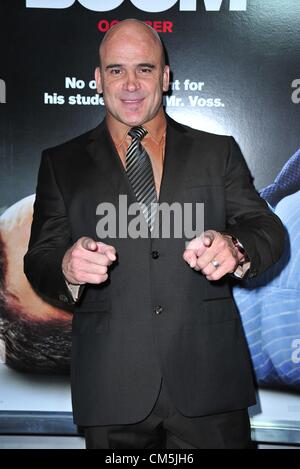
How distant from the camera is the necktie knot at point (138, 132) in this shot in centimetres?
203

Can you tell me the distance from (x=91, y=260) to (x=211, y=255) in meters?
0.31

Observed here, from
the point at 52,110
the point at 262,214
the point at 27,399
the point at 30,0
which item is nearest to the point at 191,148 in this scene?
the point at 262,214

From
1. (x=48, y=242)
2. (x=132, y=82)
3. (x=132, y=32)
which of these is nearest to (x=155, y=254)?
(x=48, y=242)

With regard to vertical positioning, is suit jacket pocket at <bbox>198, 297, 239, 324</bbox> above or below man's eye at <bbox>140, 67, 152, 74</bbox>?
below

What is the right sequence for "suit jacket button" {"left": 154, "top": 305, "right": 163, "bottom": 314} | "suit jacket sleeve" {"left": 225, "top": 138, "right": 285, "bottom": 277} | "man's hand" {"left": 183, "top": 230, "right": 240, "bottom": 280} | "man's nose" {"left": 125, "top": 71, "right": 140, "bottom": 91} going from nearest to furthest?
"man's hand" {"left": 183, "top": 230, "right": 240, "bottom": 280}, "suit jacket sleeve" {"left": 225, "top": 138, "right": 285, "bottom": 277}, "suit jacket button" {"left": 154, "top": 305, "right": 163, "bottom": 314}, "man's nose" {"left": 125, "top": 71, "right": 140, "bottom": 91}

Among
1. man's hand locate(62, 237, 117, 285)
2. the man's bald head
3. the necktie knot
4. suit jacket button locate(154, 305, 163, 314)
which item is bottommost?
suit jacket button locate(154, 305, 163, 314)

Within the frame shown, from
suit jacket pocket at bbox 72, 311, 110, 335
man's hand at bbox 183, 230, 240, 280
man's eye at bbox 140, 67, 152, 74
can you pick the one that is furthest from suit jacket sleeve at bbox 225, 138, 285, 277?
suit jacket pocket at bbox 72, 311, 110, 335

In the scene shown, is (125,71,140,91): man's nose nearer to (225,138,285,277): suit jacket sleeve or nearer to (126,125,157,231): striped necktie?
(126,125,157,231): striped necktie

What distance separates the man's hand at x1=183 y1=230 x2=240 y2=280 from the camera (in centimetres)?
148

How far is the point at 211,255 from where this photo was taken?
1.49 metres

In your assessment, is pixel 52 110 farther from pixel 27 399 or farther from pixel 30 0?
pixel 27 399

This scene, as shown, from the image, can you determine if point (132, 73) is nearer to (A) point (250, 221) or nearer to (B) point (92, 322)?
(A) point (250, 221)

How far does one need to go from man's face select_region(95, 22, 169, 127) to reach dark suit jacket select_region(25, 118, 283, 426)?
149 millimetres
